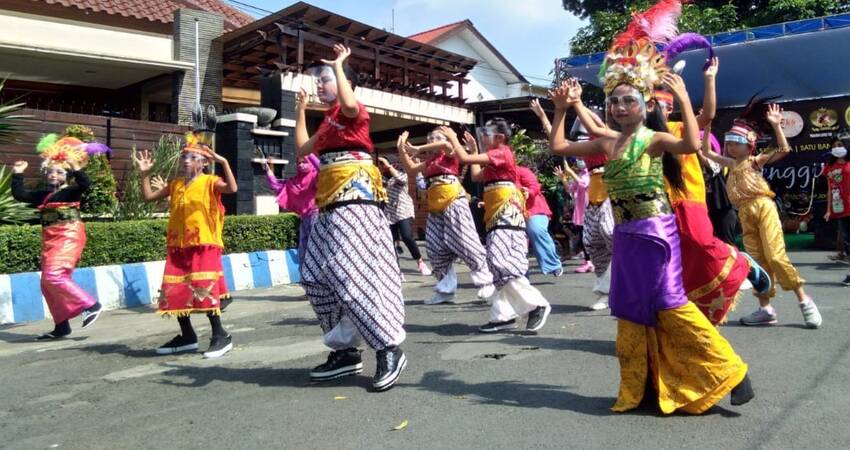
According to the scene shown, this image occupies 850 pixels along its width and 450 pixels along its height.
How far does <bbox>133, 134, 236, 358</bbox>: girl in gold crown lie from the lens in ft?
18.0

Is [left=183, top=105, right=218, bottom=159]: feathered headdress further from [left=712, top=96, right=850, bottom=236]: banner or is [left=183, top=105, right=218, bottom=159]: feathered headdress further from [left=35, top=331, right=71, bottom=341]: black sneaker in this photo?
[left=712, top=96, right=850, bottom=236]: banner

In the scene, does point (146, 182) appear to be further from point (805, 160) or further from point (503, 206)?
point (805, 160)

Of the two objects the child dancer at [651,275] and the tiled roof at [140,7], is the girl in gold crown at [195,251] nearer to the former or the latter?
the child dancer at [651,275]

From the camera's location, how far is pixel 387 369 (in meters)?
4.23

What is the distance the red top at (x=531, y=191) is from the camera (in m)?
A: 7.34

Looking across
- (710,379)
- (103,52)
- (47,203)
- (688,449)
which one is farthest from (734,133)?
(103,52)

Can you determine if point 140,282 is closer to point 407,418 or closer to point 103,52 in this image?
point 407,418

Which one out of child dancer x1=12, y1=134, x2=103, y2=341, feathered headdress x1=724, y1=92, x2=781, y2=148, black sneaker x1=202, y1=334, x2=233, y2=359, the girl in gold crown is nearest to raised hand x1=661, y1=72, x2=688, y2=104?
feathered headdress x1=724, y1=92, x2=781, y2=148

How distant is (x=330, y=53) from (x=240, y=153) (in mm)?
5593

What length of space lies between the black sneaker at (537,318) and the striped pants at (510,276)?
37mm

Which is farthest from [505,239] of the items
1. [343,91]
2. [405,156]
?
[343,91]

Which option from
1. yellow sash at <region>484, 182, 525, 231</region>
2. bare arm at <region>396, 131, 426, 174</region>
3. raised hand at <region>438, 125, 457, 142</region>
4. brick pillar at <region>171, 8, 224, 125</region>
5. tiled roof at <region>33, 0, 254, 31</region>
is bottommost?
yellow sash at <region>484, 182, 525, 231</region>

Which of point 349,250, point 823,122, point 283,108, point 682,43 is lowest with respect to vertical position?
point 349,250

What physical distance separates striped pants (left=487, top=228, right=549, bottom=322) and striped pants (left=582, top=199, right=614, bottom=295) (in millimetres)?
1346
